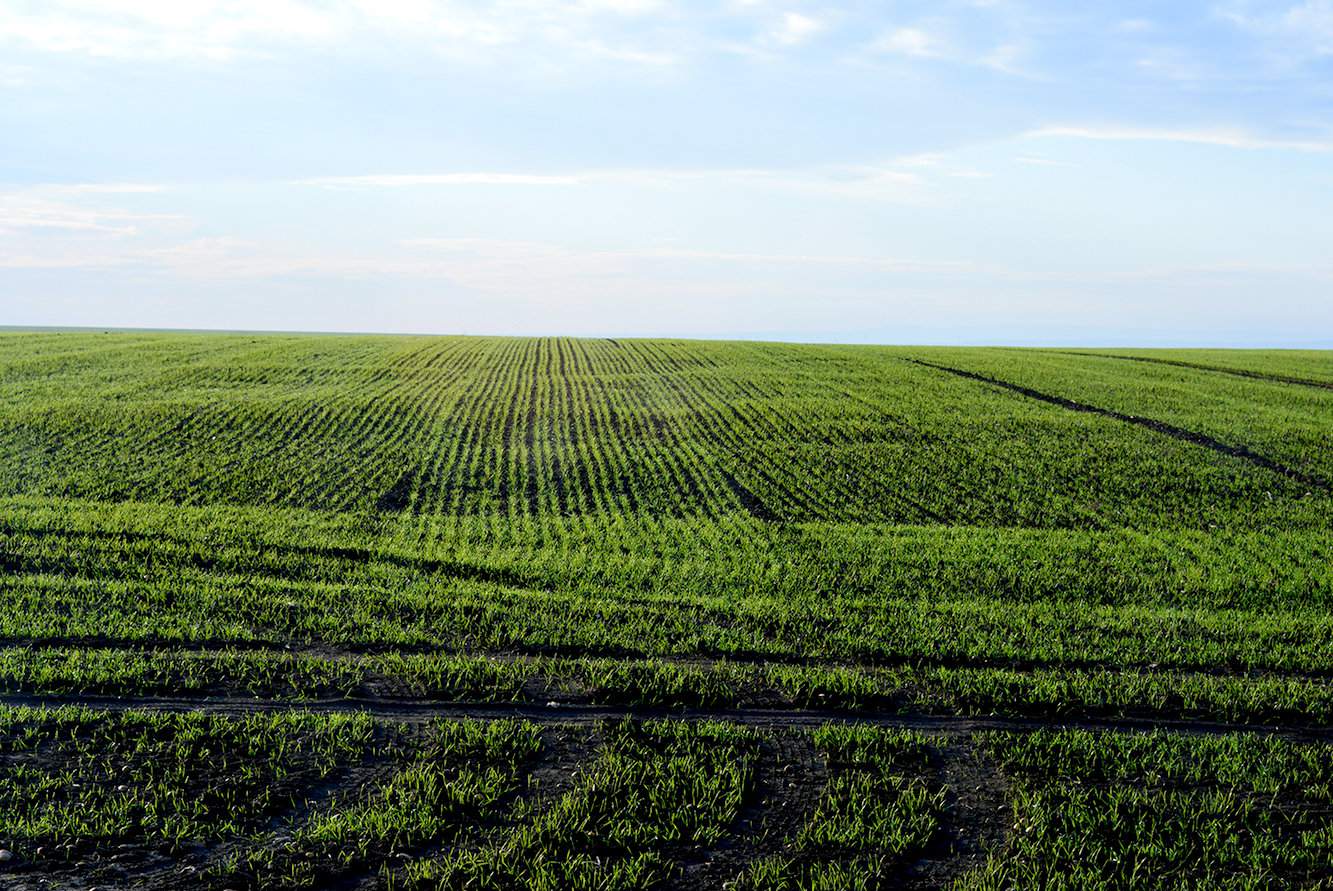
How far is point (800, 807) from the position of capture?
8.34m

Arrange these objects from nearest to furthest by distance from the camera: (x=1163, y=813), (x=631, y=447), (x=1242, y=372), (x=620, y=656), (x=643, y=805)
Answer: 1. (x=643, y=805)
2. (x=1163, y=813)
3. (x=620, y=656)
4. (x=631, y=447)
5. (x=1242, y=372)

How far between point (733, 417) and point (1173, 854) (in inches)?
1128

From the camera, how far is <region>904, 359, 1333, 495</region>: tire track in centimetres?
2774

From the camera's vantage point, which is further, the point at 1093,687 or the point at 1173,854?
the point at 1093,687

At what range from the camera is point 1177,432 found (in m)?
33.8

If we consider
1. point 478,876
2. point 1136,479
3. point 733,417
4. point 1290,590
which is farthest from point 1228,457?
point 478,876

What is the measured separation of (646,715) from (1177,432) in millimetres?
30621

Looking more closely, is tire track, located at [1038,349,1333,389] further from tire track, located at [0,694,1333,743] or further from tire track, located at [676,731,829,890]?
tire track, located at [676,731,829,890]

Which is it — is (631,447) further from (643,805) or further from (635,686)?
(643,805)

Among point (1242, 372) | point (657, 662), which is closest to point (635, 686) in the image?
point (657, 662)

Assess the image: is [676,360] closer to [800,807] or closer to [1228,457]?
[1228,457]

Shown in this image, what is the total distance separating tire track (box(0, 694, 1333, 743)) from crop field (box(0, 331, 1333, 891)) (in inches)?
2.3

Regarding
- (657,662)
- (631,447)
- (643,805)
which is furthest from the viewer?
(631,447)

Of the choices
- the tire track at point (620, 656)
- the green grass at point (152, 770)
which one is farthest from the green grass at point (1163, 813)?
the green grass at point (152, 770)
